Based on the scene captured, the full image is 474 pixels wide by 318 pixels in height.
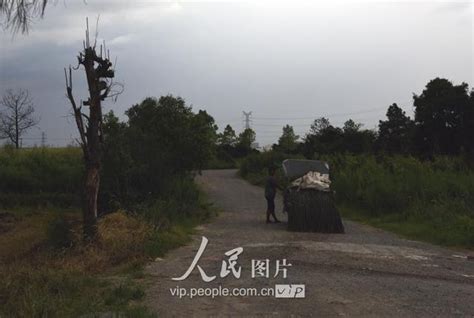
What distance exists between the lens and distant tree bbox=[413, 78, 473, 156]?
40.4 metres

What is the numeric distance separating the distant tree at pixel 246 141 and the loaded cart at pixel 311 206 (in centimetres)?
5329

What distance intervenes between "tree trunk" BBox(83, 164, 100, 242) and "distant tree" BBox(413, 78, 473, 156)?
110 feet

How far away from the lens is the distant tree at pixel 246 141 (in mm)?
69562

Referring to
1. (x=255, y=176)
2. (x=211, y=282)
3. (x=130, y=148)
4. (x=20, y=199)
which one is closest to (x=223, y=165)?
(x=255, y=176)

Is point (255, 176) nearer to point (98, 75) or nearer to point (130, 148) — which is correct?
point (130, 148)

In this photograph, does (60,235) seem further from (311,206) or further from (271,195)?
(271,195)

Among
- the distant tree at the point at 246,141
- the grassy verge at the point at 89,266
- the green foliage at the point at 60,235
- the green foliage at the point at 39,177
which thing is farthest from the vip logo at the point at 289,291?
the distant tree at the point at 246,141

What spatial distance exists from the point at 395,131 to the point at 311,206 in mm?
39524

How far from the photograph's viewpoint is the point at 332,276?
886cm

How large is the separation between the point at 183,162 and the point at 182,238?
9.06 metres

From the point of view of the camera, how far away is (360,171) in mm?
23703

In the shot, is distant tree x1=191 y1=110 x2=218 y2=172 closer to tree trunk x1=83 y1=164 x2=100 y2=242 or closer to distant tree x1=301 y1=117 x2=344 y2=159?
tree trunk x1=83 y1=164 x2=100 y2=242

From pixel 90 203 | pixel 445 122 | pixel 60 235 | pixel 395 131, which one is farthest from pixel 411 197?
pixel 395 131

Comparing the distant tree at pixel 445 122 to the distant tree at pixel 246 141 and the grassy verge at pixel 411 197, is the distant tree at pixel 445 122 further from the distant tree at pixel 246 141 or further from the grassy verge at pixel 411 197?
the distant tree at pixel 246 141
